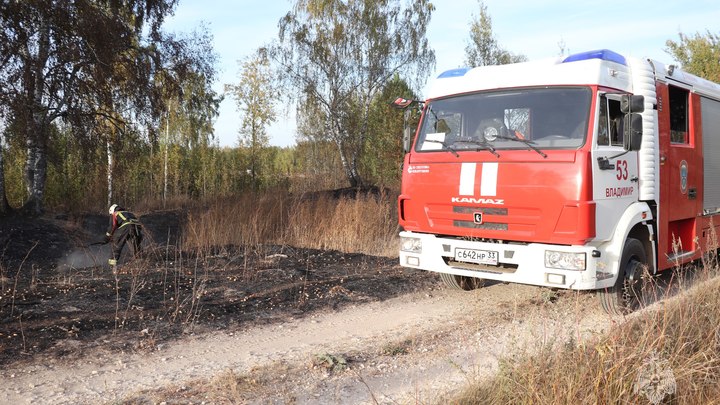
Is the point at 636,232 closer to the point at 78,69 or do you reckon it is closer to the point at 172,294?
the point at 172,294

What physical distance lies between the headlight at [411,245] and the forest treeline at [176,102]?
954cm

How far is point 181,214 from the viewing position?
15.8m

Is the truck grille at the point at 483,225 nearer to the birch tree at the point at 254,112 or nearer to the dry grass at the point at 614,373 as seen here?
the dry grass at the point at 614,373

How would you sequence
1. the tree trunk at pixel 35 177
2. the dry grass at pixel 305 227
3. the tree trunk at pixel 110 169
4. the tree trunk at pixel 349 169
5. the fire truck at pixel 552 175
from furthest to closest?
the tree trunk at pixel 349 169 → the tree trunk at pixel 110 169 → the tree trunk at pixel 35 177 → the dry grass at pixel 305 227 → the fire truck at pixel 552 175

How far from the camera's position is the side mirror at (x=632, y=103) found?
558 centimetres

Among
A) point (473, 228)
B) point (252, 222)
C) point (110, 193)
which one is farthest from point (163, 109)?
point (473, 228)

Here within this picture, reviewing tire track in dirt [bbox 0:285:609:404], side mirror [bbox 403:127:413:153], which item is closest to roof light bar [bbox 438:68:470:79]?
side mirror [bbox 403:127:413:153]

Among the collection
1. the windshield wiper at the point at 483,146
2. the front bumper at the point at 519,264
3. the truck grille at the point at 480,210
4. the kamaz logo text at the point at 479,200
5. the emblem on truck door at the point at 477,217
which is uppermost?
the windshield wiper at the point at 483,146

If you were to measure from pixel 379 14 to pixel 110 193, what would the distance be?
565 inches

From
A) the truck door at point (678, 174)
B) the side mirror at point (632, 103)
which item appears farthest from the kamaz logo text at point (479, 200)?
the truck door at point (678, 174)

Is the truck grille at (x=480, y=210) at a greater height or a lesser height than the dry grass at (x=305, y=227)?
greater

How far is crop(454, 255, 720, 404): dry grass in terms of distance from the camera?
3.13 m

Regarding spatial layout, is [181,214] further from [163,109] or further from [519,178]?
[519,178]

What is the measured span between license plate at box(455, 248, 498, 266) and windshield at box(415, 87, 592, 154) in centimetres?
107
